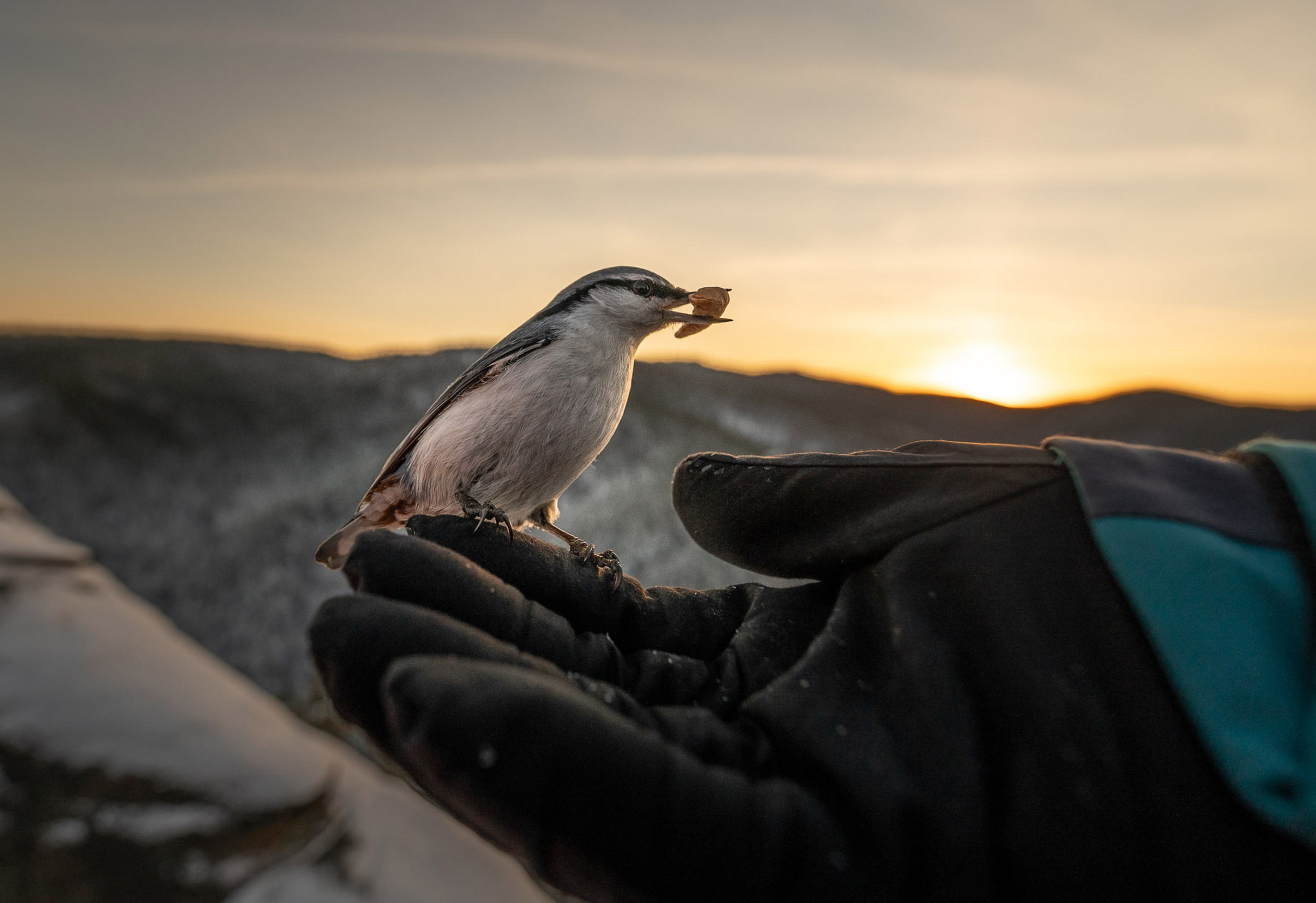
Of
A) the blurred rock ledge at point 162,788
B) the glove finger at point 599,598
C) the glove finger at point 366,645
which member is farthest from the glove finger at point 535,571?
the blurred rock ledge at point 162,788

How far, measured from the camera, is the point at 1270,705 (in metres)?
0.71

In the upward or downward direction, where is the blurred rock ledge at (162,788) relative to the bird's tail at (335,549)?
downward

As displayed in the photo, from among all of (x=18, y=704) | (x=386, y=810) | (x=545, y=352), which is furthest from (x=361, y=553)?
(x=386, y=810)

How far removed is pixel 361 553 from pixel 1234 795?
1050mm

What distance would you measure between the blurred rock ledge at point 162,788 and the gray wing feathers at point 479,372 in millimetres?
1184

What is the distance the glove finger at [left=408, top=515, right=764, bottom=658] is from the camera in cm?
116

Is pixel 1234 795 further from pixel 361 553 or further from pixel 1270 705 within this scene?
pixel 361 553

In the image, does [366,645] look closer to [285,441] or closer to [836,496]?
[836,496]

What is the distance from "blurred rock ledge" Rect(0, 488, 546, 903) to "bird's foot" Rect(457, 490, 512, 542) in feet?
4.77

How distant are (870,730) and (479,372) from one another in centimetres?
115

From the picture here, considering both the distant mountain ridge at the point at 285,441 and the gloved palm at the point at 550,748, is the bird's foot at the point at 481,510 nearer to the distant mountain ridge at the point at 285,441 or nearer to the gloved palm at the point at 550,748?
the gloved palm at the point at 550,748

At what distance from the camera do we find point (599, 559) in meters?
1.32

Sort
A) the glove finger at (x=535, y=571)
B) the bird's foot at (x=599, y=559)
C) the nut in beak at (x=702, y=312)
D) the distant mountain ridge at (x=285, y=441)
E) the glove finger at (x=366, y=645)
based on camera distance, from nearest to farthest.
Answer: the glove finger at (x=366, y=645), the glove finger at (x=535, y=571), the bird's foot at (x=599, y=559), the nut in beak at (x=702, y=312), the distant mountain ridge at (x=285, y=441)

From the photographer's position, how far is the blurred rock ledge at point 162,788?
5.85ft
